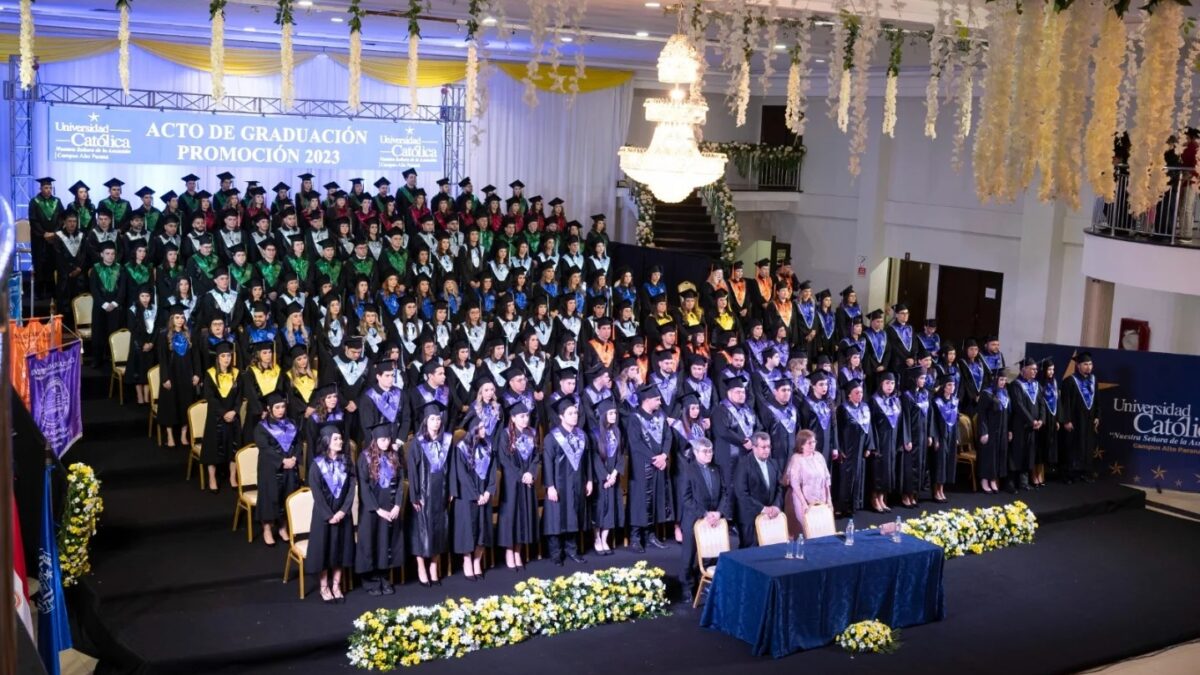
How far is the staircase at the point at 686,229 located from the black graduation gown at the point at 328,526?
12365mm

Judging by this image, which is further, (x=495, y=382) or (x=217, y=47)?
(x=495, y=382)

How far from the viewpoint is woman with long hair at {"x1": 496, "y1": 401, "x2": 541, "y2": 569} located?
10445 millimetres

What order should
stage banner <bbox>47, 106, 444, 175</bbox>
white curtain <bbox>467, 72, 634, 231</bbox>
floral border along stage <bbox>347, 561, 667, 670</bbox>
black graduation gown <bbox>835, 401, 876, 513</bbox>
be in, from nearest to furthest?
floral border along stage <bbox>347, 561, 667, 670</bbox> → black graduation gown <bbox>835, 401, 876, 513</bbox> → stage banner <bbox>47, 106, 444, 175</bbox> → white curtain <bbox>467, 72, 634, 231</bbox>

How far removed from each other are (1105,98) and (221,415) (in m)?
8.17

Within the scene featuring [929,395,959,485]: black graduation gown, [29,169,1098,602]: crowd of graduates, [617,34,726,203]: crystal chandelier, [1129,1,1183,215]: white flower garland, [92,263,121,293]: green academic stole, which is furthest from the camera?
[92,263,121,293]: green academic stole

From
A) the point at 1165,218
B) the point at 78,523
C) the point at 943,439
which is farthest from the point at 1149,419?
the point at 78,523

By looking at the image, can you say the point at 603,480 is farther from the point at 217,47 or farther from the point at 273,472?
the point at 217,47

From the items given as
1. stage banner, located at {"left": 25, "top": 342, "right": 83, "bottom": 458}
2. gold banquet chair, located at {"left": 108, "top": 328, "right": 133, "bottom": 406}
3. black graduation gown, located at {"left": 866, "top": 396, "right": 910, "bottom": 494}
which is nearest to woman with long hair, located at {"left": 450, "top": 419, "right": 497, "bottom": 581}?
stage banner, located at {"left": 25, "top": 342, "right": 83, "bottom": 458}

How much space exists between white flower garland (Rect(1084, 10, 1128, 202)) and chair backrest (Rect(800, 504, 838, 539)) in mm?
5692

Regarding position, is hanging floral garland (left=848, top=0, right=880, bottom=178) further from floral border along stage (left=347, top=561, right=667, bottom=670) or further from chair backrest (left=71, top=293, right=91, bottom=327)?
chair backrest (left=71, top=293, right=91, bottom=327)

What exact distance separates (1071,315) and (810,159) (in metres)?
6.16

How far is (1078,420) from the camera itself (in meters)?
14.0

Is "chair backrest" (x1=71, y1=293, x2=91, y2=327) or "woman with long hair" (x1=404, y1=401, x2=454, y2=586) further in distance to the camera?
"chair backrest" (x1=71, y1=293, x2=91, y2=327)

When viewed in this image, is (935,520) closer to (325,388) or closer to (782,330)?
(782,330)
